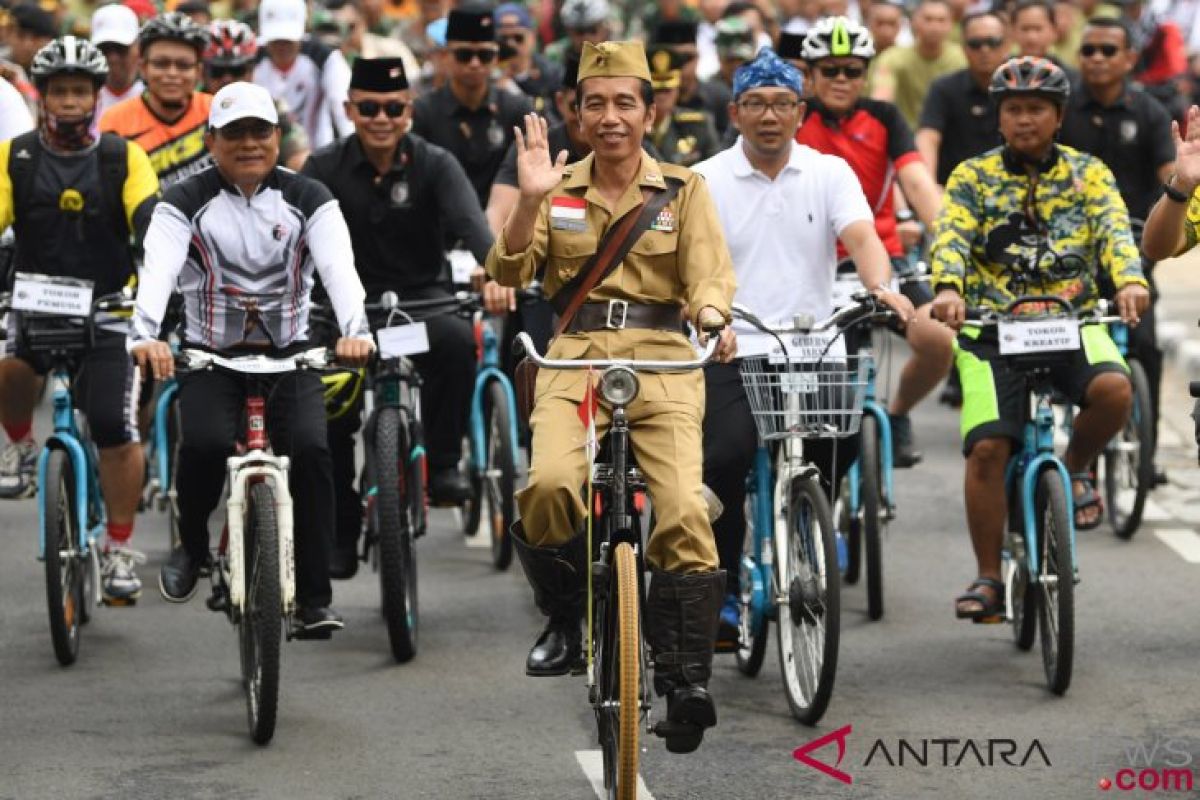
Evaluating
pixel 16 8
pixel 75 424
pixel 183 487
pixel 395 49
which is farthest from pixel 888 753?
pixel 395 49

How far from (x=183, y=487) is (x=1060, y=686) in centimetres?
303

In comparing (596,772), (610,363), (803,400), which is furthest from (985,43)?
(610,363)

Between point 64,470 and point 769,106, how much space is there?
2.87m

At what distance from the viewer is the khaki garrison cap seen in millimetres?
8266

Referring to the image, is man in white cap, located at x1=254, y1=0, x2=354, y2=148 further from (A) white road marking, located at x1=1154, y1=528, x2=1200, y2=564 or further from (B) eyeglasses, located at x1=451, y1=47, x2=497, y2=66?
(A) white road marking, located at x1=1154, y1=528, x2=1200, y2=564

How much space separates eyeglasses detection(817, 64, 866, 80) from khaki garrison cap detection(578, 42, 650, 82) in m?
3.43

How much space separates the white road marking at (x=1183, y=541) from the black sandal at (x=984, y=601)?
2434 mm

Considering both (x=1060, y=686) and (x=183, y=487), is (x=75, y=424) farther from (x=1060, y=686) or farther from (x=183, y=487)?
(x=1060, y=686)

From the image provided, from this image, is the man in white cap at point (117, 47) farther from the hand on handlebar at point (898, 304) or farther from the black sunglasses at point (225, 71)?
the hand on handlebar at point (898, 304)

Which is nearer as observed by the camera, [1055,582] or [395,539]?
[1055,582]

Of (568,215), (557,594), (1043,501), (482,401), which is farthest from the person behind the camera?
(482,401)

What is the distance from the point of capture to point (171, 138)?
1266 cm

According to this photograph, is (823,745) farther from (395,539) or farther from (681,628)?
(395,539)

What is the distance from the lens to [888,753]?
8672 mm
